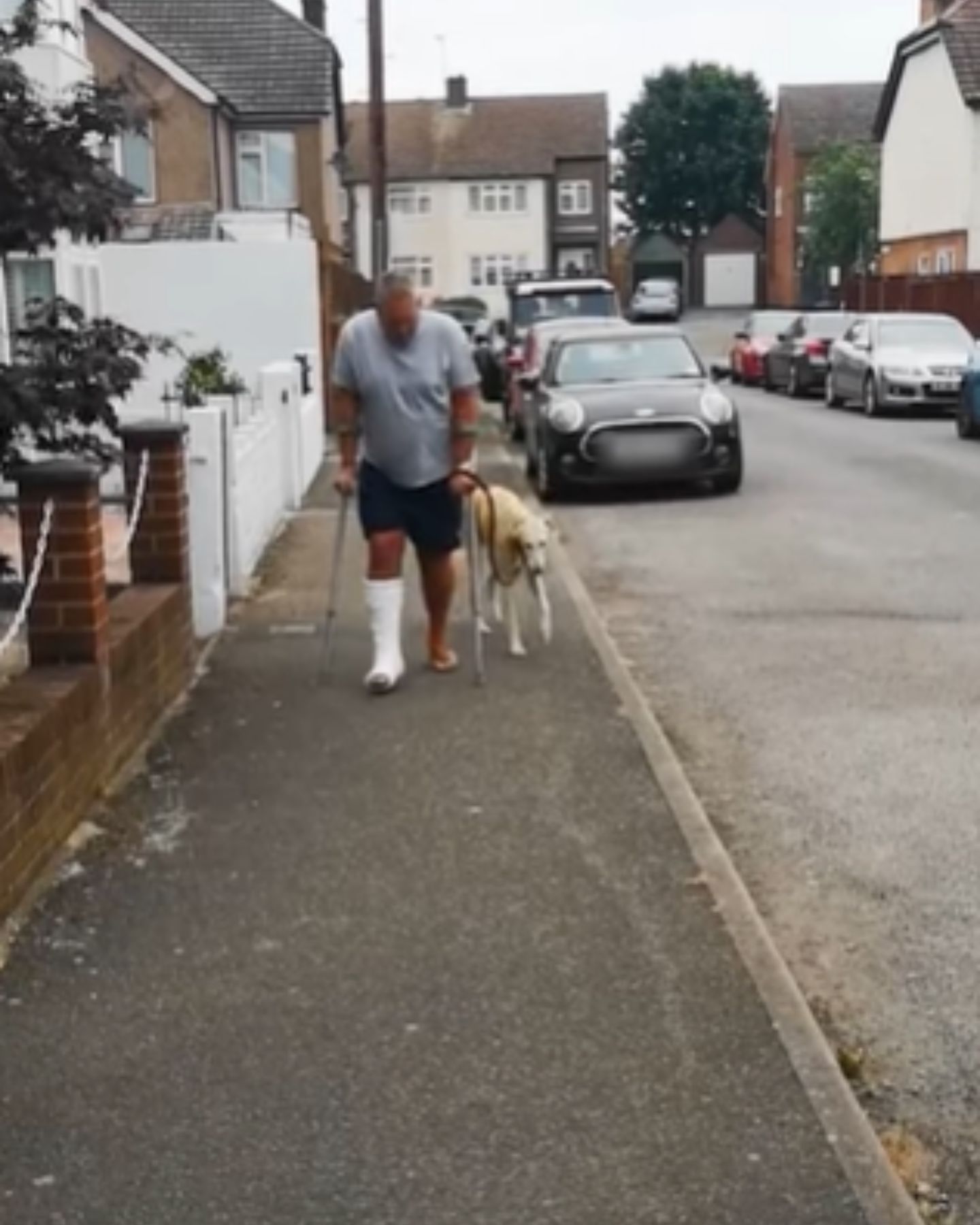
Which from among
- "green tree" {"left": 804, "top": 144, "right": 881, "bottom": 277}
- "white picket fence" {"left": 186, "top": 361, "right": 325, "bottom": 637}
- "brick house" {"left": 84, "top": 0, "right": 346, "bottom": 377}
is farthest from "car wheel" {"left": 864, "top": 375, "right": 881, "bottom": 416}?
"green tree" {"left": 804, "top": 144, "right": 881, "bottom": 277}

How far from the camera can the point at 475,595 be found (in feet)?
27.0

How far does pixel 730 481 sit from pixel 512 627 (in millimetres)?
7484

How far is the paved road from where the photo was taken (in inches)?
176

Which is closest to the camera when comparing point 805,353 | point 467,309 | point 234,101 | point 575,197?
point 805,353

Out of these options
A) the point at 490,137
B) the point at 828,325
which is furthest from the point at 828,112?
the point at 828,325

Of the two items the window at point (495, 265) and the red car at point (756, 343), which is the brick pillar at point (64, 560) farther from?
the window at point (495, 265)

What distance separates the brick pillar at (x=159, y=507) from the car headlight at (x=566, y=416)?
25.4ft

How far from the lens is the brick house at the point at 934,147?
137 feet

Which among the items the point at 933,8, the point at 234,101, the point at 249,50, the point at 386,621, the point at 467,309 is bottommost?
the point at 386,621

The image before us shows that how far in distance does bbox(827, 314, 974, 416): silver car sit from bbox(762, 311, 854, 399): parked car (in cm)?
143

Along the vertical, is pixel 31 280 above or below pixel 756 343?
above

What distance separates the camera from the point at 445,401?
7.72 m

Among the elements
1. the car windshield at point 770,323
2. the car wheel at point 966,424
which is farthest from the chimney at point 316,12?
the car wheel at point 966,424

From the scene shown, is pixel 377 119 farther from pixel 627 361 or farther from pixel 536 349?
pixel 627 361
